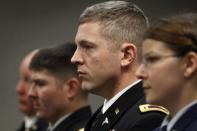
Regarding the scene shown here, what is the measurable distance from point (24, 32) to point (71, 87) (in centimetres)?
233

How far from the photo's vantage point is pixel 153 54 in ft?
5.76

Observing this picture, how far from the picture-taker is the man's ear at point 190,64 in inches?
66.8

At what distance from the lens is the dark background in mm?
4961

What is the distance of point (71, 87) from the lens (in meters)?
2.90

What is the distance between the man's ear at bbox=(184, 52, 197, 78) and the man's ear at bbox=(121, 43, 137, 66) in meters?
0.46

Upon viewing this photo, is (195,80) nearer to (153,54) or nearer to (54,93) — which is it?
(153,54)

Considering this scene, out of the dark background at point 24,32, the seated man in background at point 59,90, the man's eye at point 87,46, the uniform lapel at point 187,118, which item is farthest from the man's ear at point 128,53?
the dark background at point 24,32

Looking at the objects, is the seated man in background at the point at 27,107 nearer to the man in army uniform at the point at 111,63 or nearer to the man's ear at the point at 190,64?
the man in army uniform at the point at 111,63

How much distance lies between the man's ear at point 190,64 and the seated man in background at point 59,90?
1.15 meters

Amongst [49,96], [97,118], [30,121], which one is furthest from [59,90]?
[30,121]

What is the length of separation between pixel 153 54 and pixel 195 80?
0.15 meters

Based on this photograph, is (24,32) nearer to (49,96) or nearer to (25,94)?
(25,94)

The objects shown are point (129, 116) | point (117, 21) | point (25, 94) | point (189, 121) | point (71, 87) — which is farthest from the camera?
point (25, 94)

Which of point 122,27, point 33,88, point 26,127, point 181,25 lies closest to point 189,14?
point 181,25
